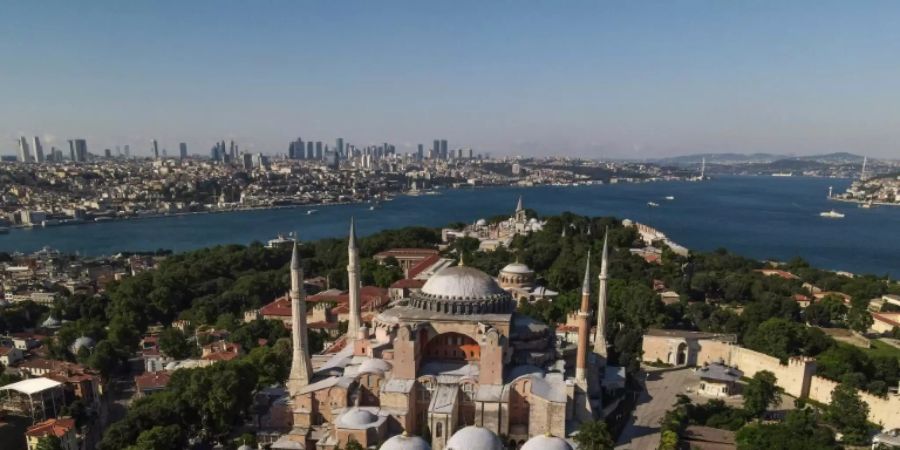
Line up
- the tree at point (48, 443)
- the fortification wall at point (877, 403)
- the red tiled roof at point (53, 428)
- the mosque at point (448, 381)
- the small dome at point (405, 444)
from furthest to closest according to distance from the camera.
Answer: the fortification wall at point (877, 403) < the red tiled roof at point (53, 428) < the mosque at point (448, 381) < the tree at point (48, 443) < the small dome at point (405, 444)

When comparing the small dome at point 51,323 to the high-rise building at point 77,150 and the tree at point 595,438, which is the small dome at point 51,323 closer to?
the tree at point 595,438

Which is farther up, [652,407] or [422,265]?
[422,265]

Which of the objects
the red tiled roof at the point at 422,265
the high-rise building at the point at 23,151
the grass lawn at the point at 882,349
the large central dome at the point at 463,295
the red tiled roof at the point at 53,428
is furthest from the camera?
the high-rise building at the point at 23,151

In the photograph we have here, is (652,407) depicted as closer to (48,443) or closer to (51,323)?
(48,443)

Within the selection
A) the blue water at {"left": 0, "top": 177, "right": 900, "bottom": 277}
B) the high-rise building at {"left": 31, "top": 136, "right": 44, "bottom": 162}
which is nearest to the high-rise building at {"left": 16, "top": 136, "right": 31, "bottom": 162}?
the high-rise building at {"left": 31, "top": 136, "right": 44, "bottom": 162}

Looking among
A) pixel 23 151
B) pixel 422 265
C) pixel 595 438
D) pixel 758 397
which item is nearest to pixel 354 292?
pixel 595 438

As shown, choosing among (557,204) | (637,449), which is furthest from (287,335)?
(557,204)

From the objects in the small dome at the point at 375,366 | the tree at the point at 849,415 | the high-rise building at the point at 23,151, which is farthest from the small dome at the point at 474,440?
the high-rise building at the point at 23,151

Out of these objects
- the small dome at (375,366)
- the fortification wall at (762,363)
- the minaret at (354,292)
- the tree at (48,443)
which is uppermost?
the minaret at (354,292)
